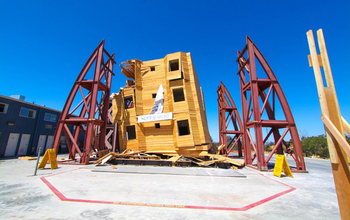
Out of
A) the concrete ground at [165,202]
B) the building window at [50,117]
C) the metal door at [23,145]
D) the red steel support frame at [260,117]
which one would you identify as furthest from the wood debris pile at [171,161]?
the building window at [50,117]

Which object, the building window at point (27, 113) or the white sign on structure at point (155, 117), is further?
the building window at point (27, 113)

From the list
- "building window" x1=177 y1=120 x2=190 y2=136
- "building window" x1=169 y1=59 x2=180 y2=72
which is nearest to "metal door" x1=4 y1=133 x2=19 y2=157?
"building window" x1=177 y1=120 x2=190 y2=136

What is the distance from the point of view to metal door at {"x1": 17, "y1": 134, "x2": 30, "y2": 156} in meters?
23.6

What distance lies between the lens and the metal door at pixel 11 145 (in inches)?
865

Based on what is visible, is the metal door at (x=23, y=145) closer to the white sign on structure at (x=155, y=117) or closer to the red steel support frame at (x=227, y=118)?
the white sign on structure at (x=155, y=117)

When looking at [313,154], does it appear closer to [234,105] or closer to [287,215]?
[234,105]

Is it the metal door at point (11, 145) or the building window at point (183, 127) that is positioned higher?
the building window at point (183, 127)

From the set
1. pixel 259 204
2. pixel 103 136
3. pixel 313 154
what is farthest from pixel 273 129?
pixel 313 154

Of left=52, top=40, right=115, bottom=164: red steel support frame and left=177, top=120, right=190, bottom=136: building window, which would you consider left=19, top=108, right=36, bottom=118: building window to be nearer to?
left=52, top=40, right=115, bottom=164: red steel support frame

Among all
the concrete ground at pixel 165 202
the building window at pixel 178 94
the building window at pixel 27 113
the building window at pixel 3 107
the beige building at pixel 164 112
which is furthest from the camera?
the building window at pixel 27 113

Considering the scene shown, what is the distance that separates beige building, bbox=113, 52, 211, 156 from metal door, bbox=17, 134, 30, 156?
1519 centimetres

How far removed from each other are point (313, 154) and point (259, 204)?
45.3m

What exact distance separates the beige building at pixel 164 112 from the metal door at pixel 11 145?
49.5 feet

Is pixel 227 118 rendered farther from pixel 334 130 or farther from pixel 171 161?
pixel 334 130
